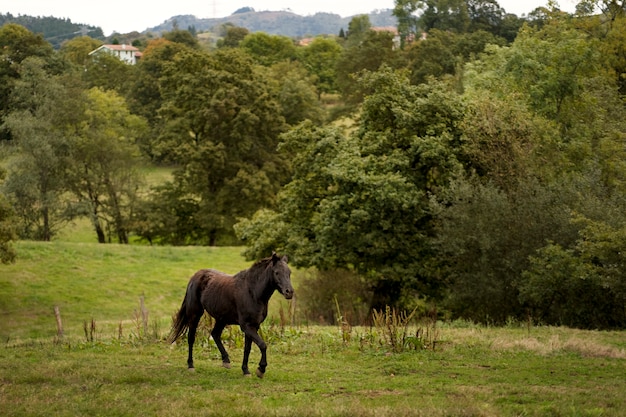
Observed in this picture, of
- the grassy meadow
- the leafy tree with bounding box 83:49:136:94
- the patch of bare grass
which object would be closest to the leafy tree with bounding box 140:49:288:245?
the grassy meadow

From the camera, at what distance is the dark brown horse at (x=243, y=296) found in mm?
13820

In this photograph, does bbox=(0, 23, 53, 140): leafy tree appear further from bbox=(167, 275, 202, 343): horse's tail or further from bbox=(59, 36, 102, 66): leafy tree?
bbox=(167, 275, 202, 343): horse's tail

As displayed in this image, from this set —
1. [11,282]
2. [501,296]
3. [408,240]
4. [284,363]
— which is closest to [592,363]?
[284,363]

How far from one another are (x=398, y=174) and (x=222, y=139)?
3349cm

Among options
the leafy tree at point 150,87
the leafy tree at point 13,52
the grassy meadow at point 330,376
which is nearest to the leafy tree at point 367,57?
the leafy tree at point 150,87

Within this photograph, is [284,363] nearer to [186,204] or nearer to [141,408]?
[141,408]

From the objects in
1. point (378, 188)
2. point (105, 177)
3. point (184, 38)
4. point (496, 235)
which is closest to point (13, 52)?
point (105, 177)

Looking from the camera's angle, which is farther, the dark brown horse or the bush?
the bush

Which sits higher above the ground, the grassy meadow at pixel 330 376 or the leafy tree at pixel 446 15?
the leafy tree at pixel 446 15

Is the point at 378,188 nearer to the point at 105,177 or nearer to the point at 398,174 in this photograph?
the point at 398,174

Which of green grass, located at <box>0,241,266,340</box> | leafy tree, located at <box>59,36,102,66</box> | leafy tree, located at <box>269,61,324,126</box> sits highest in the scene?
leafy tree, located at <box>59,36,102,66</box>

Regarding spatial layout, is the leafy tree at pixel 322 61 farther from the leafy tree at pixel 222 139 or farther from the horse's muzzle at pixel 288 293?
the horse's muzzle at pixel 288 293

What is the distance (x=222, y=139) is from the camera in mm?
61406

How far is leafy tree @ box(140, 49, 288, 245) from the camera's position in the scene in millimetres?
59125
